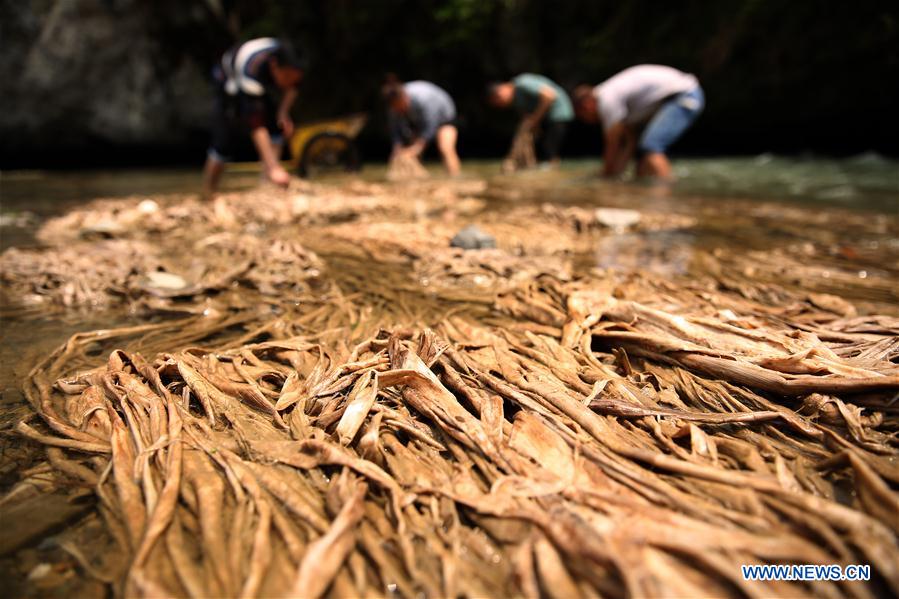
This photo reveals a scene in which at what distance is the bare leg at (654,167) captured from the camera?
24.1ft

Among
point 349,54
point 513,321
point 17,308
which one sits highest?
point 349,54

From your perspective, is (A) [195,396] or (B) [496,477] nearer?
(B) [496,477]

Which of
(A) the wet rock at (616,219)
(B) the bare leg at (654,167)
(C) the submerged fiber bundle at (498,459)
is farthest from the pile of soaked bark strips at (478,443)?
(B) the bare leg at (654,167)

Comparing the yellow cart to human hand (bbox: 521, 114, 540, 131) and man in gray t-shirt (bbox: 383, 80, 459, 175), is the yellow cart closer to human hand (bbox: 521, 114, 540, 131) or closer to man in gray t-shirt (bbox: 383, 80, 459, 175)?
man in gray t-shirt (bbox: 383, 80, 459, 175)

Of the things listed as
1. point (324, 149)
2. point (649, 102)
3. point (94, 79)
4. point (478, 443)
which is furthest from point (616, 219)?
point (94, 79)

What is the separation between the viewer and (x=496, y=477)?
3.43ft

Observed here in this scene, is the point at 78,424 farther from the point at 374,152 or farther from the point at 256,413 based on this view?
the point at 374,152

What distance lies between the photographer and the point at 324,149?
358 inches

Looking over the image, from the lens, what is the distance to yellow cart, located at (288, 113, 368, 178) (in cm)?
887

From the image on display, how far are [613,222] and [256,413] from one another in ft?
11.8

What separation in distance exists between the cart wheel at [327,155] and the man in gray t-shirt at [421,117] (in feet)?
3.20

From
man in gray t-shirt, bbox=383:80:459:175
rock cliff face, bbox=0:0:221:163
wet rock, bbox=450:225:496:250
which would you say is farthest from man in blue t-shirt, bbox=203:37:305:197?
rock cliff face, bbox=0:0:221:163

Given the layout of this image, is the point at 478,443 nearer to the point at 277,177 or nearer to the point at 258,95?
the point at 277,177

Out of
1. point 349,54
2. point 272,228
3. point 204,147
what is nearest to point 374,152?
point 349,54
